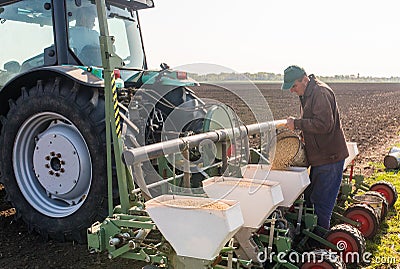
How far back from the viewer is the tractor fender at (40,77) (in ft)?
12.0

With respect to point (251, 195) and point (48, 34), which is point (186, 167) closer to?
point (251, 195)

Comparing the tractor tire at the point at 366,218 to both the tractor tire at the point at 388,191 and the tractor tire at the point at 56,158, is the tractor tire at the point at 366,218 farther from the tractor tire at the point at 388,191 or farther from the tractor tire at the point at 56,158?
the tractor tire at the point at 56,158

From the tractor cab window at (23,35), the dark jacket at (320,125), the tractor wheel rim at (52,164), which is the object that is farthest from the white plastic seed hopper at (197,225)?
the tractor cab window at (23,35)

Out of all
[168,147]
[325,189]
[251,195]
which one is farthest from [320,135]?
[168,147]

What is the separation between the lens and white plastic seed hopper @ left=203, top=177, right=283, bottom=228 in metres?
3.17

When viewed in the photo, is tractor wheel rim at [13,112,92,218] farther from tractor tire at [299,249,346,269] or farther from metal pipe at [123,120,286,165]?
tractor tire at [299,249,346,269]

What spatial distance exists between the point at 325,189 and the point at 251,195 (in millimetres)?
1236

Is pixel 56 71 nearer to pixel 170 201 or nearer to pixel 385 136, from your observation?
pixel 170 201

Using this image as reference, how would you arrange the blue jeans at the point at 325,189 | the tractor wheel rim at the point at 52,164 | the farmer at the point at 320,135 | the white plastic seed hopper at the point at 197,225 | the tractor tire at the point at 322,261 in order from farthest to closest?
the blue jeans at the point at 325,189, the farmer at the point at 320,135, the tractor wheel rim at the point at 52,164, the tractor tire at the point at 322,261, the white plastic seed hopper at the point at 197,225

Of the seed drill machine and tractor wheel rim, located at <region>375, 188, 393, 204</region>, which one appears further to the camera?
tractor wheel rim, located at <region>375, 188, 393, 204</region>

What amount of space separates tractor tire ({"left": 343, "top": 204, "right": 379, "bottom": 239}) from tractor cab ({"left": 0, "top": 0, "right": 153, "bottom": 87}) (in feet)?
9.62

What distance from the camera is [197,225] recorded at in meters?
2.60

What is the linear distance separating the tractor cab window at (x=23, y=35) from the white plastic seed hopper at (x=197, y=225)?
2387mm

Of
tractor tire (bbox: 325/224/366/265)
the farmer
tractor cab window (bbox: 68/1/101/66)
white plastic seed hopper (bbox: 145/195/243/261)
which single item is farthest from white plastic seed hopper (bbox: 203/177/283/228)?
tractor cab window (bbox: 68/1/101/66)
